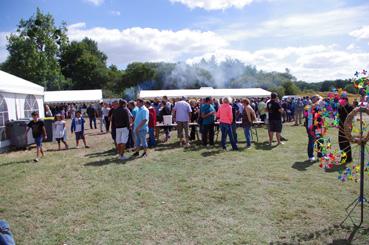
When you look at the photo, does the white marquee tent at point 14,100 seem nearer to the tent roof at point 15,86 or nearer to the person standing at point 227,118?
the tent roof at point 15,86

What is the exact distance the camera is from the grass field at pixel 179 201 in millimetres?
4516

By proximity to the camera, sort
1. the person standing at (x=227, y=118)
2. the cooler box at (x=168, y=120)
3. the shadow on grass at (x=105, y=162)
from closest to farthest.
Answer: the shadow on grass at (x=105, y=162)
the person standing at (x=227, y=118)
the cooler box at (x=168, y=120)

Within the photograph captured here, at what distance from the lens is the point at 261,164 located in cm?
873

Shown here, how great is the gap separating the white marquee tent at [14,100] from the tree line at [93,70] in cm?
1996

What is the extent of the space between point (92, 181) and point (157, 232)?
3.28 meters

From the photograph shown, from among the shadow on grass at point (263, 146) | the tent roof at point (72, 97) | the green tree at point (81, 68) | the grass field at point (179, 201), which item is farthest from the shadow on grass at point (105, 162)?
the green tree at point (81, 68)

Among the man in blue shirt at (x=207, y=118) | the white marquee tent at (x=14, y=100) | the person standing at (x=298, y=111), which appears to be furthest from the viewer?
the person standing at (x=298, y=111)

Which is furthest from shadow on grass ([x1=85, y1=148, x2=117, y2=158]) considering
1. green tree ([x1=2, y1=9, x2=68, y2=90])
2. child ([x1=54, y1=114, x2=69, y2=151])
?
green tree ([x1=2, y1=9, x2=68, y2=90])

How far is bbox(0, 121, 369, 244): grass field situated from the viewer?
4516mm

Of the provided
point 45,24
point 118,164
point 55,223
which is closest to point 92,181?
point 118,164

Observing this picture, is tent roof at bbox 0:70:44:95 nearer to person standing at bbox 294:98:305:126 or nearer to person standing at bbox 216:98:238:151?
person standing at bbox 216:98:238:151

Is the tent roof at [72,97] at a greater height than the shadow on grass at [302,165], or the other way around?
the tent roof at [72,97]

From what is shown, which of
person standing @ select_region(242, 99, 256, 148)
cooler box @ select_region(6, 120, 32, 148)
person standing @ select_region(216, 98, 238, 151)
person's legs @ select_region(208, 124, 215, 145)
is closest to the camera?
person standing @ select_region(216, 98, 238, 151)

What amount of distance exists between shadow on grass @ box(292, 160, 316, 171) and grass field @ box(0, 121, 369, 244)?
0.05 meters
